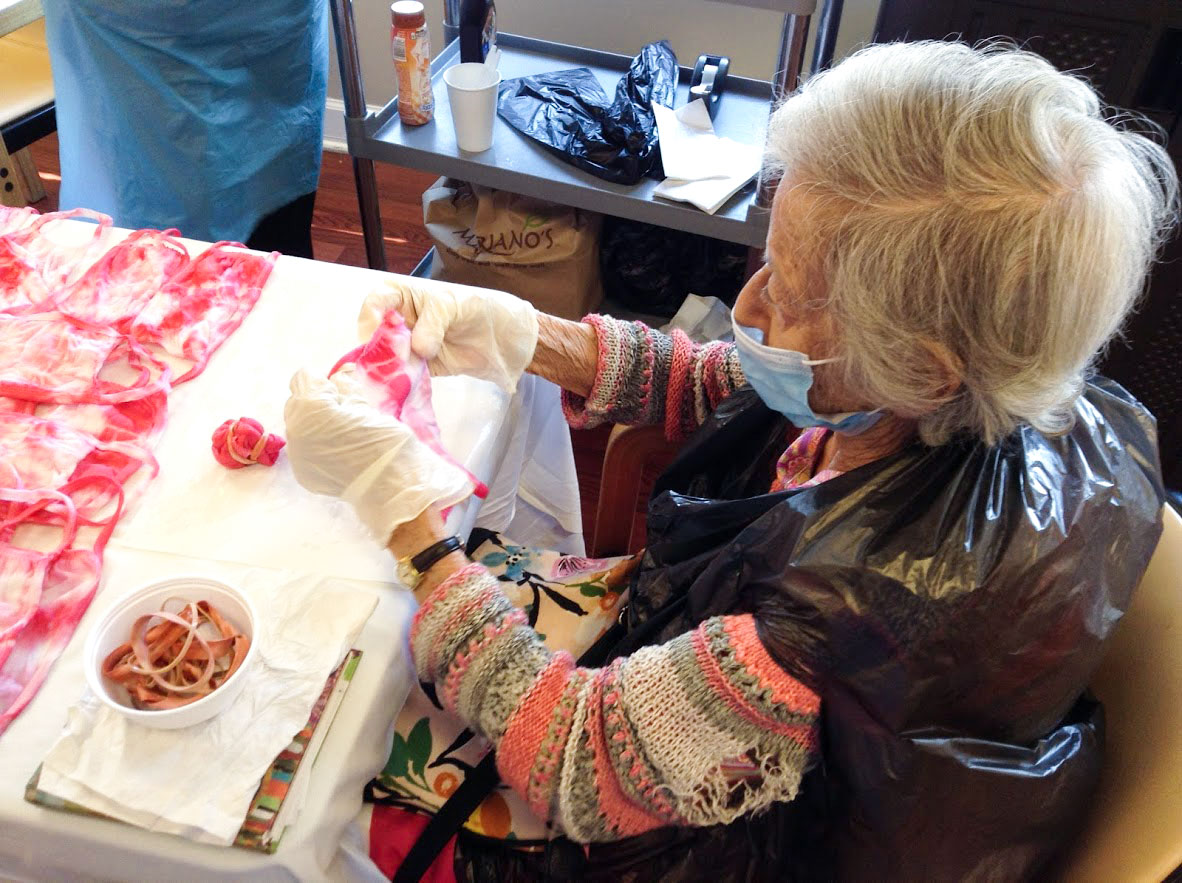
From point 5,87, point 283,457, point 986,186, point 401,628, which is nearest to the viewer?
point 986,186

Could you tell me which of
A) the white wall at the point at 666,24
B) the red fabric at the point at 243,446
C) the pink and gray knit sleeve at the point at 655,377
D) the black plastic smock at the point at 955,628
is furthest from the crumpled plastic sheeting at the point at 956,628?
the white wall at the point at 666,24

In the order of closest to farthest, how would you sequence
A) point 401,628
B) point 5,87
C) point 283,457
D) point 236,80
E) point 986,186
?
point 986,186
point 401,628
point 283,457
point 236,80
point 5,87

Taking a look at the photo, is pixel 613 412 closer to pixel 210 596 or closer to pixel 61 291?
pixel 210 596

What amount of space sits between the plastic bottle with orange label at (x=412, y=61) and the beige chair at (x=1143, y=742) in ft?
5.07

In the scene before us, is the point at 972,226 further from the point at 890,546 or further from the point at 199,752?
the point at 199,752

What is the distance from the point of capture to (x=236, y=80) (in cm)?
166

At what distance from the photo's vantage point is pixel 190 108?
164 centimetres

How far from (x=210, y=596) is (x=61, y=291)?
601 mm

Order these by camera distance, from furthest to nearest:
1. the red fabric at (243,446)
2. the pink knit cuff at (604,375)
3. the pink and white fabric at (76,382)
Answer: the pink knit cuff at (604,375)
the red fabric at (243,446)
the pink and white fabric at (76,382)

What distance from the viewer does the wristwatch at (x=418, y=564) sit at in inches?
34.6

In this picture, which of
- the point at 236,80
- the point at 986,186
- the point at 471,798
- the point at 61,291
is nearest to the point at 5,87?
the point at 236,80

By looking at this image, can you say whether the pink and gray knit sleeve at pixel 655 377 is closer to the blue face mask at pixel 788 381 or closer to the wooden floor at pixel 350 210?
the blue face mask at pixel 788 381

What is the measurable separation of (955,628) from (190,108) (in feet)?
5.13

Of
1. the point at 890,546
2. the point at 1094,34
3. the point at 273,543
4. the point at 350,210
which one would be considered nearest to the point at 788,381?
the point at 890,546
